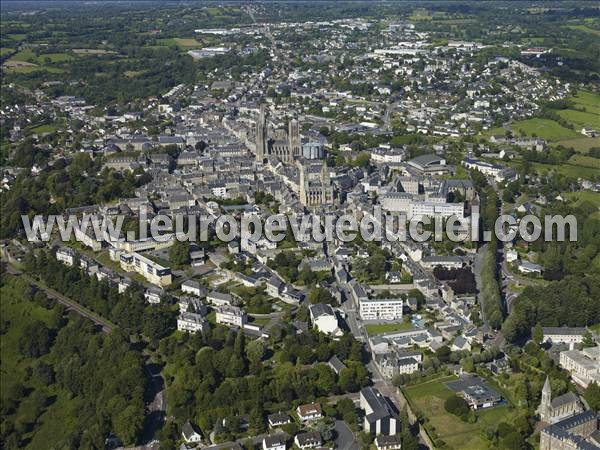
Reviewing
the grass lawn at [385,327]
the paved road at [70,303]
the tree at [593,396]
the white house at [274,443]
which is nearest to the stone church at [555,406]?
the tree at [593,396]

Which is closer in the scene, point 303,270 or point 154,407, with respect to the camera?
point 154,407

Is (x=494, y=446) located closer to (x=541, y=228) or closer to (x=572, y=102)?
(x=541, y=228)

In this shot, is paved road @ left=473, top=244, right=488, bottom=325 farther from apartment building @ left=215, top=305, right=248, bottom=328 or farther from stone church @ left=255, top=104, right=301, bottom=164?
stone church @ left=255, top=104, right=301, bottom=164

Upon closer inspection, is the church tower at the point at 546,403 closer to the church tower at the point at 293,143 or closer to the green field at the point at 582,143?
the church tower at the point at 293,143

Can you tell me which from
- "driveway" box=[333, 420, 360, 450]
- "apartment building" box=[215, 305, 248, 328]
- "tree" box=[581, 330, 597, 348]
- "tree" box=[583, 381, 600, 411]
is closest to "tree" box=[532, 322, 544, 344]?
"tree" box=[581, 330, 597, 348]

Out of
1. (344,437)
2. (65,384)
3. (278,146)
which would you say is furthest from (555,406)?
(278,146)

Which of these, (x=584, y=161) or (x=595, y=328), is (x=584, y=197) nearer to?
(x=584, y=161)

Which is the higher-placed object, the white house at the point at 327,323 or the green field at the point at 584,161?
the white house at the point at 327,323
